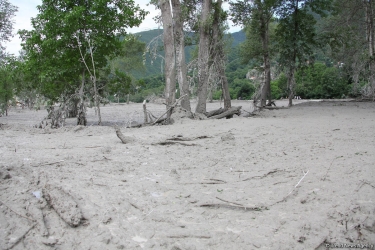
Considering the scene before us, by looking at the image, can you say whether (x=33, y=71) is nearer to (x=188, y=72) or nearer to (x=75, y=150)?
(x=188, y=72)

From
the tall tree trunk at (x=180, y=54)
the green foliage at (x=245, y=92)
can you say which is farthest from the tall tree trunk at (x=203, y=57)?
the green foliage at (x=245, y=92)

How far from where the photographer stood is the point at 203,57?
13.4m

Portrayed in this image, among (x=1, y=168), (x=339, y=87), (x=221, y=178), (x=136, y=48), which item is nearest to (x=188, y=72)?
(x=221, y=178)

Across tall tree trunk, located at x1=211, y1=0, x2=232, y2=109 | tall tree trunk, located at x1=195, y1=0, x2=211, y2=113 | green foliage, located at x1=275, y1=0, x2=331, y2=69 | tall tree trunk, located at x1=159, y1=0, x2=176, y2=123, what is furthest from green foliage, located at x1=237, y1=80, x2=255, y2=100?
tall tree trunk, located at x1=159, y1=0, x2=176, y2=123

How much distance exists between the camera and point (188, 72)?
13.6 m

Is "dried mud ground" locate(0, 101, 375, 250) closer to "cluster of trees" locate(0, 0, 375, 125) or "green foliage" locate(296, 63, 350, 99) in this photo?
"cluster of trees" locate(0, 0, 375, 125)

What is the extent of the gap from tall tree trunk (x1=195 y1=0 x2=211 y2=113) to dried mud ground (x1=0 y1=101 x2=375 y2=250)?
7616 mm

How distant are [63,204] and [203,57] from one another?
10859 millimetres

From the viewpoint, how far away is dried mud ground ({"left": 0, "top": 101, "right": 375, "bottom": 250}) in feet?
9.64

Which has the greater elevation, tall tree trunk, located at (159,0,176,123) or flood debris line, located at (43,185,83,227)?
tall tree trunk, located at (159,0,176,123)

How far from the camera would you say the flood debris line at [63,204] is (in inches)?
122

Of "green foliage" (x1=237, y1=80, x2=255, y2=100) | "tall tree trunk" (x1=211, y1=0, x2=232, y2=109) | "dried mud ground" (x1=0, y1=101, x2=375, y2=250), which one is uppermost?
"tall tree trunk" (x1=211, y1=0, x2=232, y2=109)

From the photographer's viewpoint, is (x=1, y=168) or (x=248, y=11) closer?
(x=1, y=168)

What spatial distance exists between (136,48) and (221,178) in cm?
3678
